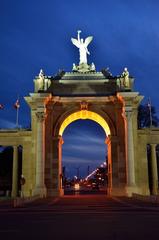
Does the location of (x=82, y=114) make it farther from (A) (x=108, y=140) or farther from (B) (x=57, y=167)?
(B) (x=57, y=167)

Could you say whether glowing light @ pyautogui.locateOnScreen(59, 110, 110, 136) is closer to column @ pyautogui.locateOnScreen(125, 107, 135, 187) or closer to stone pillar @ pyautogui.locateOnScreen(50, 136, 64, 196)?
stone pillar @ pyautogui.locateOnScreen(50, 136, 64, 196)

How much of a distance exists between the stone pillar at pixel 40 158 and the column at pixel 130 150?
36.9 ft

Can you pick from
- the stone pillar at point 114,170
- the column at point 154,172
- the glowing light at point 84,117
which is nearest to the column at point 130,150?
the stone pillar at point 114,170

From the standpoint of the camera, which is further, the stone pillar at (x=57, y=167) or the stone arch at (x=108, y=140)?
the stone arch at (x=108, y=140)

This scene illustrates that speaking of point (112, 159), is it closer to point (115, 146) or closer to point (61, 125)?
point (115, 146)

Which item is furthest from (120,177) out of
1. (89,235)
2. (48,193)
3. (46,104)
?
(89,235)

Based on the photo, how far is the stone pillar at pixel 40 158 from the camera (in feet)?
154

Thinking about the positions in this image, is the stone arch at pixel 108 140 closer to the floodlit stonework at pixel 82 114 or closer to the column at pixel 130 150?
the floodlit stonework at pixel 82 114

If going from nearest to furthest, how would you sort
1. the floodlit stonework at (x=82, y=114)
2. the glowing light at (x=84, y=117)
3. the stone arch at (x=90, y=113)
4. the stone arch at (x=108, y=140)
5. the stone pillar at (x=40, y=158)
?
1. the stone pillar at (x=40, y=158)
2. the floodlit stonework at (x=82, y=114)
3. the stone arch at (x=108, y=140)
4. the stone arch at (x=90, y=113)
5. the glowing light at (x=84, y=117)

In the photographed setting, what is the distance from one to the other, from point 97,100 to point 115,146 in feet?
22.8

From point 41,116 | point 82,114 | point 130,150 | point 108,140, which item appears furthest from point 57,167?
point 130,150

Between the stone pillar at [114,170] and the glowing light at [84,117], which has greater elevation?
the glowing light at [84,117]

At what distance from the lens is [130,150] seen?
47.8 m

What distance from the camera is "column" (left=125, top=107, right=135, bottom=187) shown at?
47.2m
